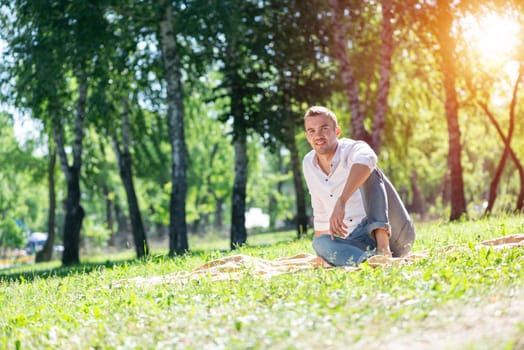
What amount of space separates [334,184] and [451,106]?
1435 cm

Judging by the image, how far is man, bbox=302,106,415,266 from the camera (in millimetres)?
7004

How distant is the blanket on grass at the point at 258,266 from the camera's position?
714cm

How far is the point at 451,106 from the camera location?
68.7 feet

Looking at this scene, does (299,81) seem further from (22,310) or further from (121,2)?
(22,310)

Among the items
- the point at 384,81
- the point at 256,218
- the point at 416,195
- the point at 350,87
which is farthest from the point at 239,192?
the point at 256,218

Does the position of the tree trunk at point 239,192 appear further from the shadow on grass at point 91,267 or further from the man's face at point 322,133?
the man's face at point 322,133

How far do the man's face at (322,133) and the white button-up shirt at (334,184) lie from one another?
144 mm

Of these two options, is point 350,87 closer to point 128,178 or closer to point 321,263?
point 128,178

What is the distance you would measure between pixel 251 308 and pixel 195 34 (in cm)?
1305

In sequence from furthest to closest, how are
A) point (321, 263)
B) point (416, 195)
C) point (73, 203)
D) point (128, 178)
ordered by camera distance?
point (416, 195) → point (128, 178) → point (73, 203) → point (321, 263)

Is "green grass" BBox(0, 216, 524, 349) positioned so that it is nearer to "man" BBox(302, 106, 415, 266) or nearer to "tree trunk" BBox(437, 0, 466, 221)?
"man" BBox(302, 106, 415, 266)

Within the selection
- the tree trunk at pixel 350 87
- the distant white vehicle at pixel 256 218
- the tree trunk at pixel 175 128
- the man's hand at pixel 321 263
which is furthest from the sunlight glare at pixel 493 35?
the distant white vehicle at pixel 256 218

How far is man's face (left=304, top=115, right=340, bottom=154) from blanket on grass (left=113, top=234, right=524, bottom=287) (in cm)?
126

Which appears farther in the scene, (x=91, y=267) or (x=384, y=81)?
(x=384, y=81)
